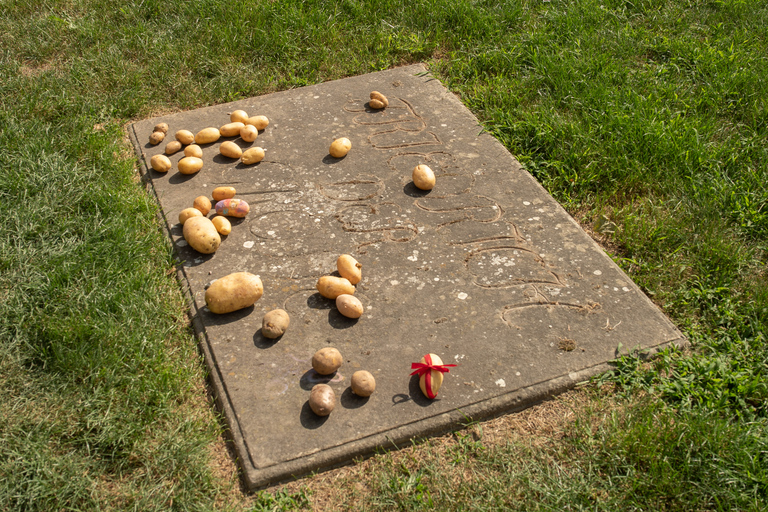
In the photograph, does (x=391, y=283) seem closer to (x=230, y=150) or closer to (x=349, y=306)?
(x=349, y=306)

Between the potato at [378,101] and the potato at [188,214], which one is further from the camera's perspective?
the potato at [378,101]

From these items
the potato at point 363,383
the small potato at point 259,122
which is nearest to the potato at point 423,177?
the small potato at point 259,122

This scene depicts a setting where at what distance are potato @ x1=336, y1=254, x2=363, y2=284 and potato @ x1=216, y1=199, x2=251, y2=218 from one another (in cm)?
62

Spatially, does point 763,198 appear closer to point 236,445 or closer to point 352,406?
point 352,406

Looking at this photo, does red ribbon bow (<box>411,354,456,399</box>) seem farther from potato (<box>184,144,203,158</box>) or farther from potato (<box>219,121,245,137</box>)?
potato (<box>219,121,245,137</box>)

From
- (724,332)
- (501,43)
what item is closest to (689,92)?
(501,43)

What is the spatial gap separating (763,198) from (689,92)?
3.86 feet

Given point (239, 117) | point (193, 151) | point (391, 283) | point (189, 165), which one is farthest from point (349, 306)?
point (239, 117)

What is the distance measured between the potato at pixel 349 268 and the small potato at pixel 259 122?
134cm

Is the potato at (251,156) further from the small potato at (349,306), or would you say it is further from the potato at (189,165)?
the small potato at (349,306)

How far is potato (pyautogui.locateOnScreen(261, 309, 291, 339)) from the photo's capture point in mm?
2473

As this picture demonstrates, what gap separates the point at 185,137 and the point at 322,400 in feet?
6.65

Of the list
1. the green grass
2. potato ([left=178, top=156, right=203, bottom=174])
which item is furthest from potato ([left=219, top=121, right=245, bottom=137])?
the green grass

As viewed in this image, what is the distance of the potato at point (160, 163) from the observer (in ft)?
11.1
